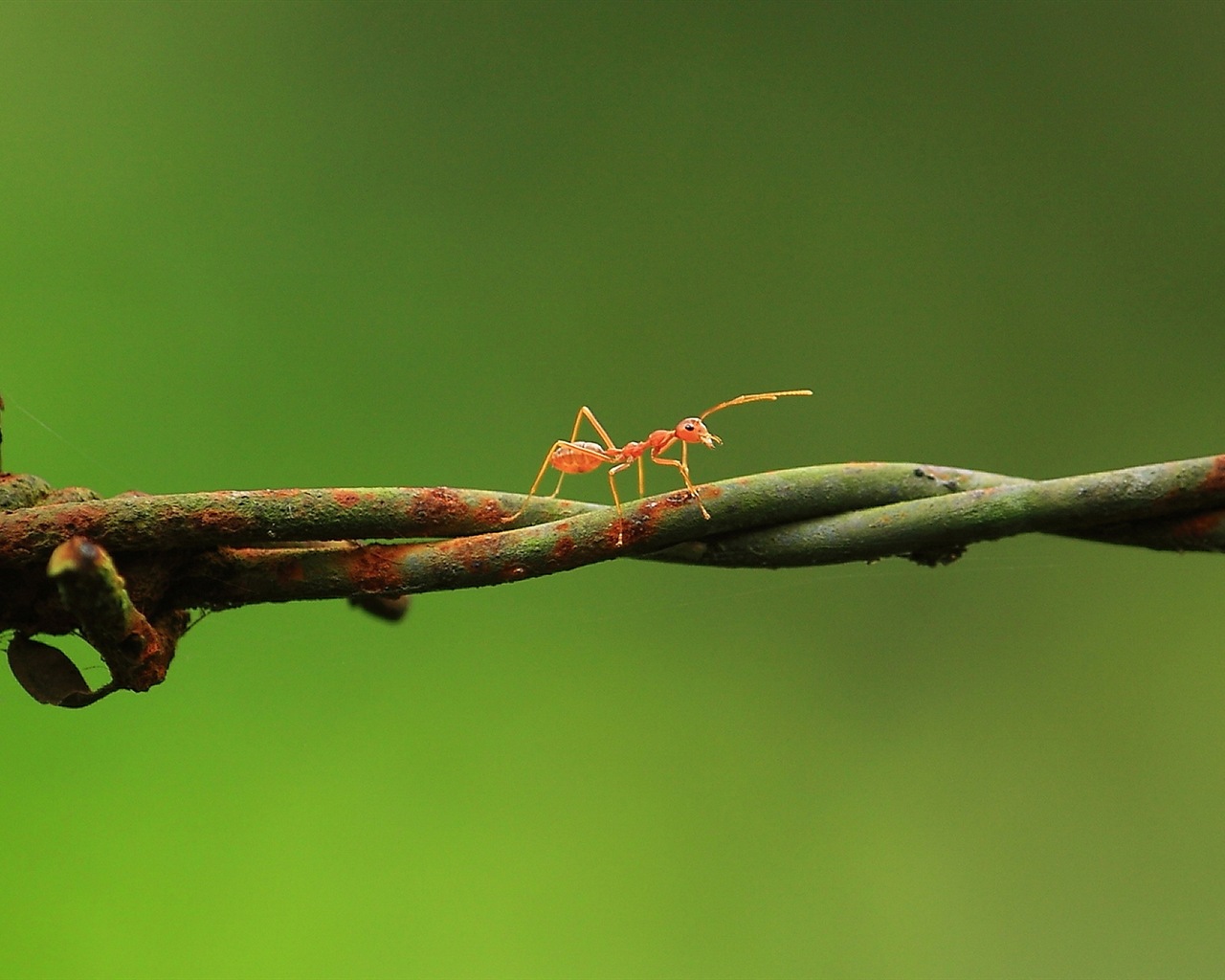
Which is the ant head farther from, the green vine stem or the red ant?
the green vine stem

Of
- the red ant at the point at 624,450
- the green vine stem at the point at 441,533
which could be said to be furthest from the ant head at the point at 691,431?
the green vine stem at the point at 441,533

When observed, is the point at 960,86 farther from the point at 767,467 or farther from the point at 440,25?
the point at 440,25

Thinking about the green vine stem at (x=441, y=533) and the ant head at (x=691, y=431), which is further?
the ant head at (x=691, y=431)

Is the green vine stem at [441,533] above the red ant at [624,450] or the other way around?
the other way around

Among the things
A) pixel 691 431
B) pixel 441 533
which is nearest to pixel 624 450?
pixel 691 431

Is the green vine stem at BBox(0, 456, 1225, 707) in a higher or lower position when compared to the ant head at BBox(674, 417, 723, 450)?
lower

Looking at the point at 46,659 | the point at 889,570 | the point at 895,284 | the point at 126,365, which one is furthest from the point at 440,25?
the point at 46,659

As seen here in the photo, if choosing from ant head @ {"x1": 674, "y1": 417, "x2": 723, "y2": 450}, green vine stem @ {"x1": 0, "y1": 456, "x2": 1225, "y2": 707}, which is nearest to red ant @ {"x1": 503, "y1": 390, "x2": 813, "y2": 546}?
ant head @ {"x1": 674, "y1": 417, "x2": 723, "y2": 450}

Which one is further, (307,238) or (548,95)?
(548,95)

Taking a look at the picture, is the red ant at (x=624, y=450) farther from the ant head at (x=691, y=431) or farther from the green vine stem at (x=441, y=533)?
the green vine stem at (x=441, y=533)
